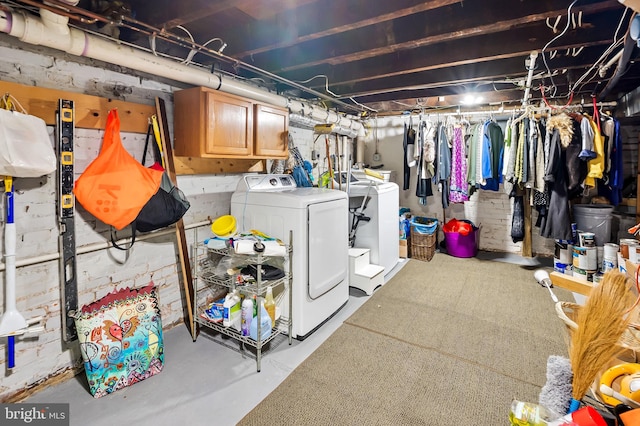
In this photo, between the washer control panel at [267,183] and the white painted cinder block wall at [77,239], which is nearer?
the white painted cinder block wall at [77,239]

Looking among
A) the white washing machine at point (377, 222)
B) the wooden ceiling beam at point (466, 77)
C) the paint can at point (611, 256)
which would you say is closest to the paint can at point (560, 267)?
the paint can at point (611, 256)

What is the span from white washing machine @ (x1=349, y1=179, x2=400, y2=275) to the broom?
2.87m

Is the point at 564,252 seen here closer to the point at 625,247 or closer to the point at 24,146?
the point at 625,247

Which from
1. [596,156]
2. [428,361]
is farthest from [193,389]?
[596,156]

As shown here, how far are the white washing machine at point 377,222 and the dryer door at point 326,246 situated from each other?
2.84ft

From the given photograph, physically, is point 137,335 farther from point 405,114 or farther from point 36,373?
point 405,114

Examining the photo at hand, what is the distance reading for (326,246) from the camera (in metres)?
2.81

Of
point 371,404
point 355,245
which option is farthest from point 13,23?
point 355,245

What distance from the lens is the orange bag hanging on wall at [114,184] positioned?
201 cm

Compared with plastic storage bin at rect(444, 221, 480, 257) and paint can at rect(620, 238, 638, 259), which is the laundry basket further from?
paint can at rect(620, 238, 638, 259)

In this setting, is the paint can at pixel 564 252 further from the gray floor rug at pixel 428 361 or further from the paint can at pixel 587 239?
the gray floor rug at pixel 428 361

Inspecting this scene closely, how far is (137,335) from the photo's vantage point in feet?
6.87

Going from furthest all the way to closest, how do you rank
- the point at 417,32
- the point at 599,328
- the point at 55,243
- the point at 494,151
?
1. the point at 494,151
2. the point at 417,32
3. the point at 55,243
4. the point at 599,328

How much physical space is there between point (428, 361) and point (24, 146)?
9.05 ft
